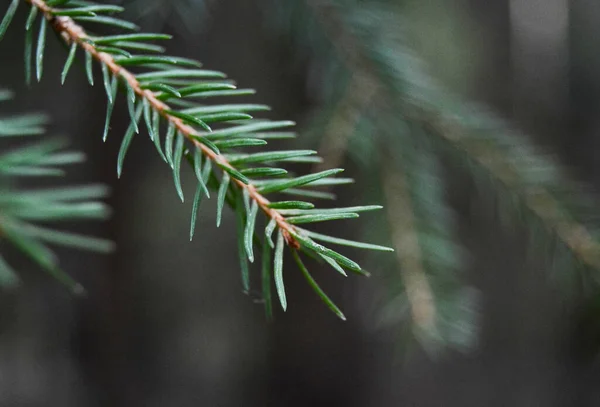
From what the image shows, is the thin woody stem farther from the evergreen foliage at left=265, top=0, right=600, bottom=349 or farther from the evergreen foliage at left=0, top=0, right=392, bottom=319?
the evergreen foliage at left=265, top=0, right=600, bottom=349

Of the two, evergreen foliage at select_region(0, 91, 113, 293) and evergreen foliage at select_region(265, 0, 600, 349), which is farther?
evergreen foliage at select_region(265, 0, 600, 349)

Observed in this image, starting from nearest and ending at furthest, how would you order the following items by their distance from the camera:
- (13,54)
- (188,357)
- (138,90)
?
1. (138,90)
2. (13,54)
3. (188,357)

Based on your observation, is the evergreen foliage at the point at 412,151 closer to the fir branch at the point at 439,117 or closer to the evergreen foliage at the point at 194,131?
the fir branch at the point at 439,117

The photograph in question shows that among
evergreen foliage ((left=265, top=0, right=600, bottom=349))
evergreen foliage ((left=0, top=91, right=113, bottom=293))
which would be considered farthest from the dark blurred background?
evergreen foliage ((left=0, top=91, right=113, bottom=293))

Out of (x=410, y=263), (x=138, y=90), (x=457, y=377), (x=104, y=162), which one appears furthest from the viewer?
(x=457, y=377)

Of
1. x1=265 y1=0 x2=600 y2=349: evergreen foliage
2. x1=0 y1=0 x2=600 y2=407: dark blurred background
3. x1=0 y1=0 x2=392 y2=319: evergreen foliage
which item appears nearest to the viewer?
x1=0 y1=0 x2=392 y2=319: evergreen foliage

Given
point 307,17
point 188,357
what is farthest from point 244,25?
point 188,357

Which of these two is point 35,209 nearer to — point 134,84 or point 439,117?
point 134,84

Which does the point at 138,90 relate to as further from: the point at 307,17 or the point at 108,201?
the point at 108,201

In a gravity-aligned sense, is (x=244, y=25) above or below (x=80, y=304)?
above
